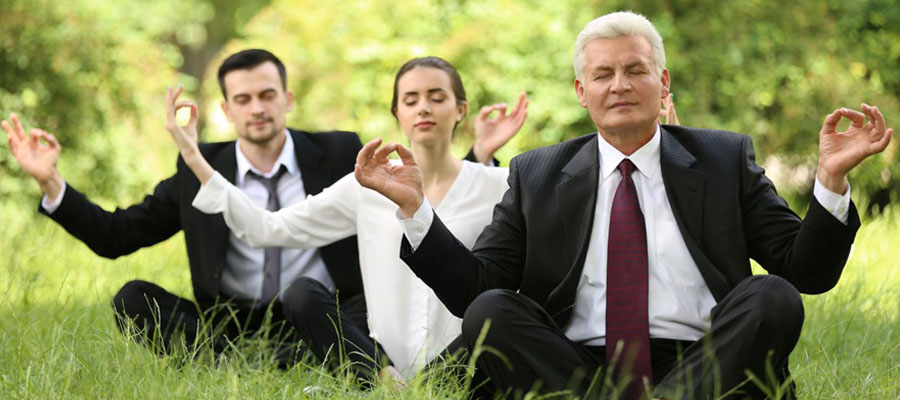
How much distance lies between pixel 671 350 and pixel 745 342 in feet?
1.17

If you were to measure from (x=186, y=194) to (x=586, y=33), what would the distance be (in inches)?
93.3

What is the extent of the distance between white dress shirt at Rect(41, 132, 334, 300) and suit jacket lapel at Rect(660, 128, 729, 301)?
77.2 inches

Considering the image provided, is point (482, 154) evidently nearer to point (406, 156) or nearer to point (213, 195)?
point (213, 195)

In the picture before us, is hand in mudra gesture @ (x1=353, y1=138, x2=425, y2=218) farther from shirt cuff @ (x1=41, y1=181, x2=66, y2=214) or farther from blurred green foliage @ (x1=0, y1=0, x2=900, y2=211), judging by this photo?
blurred green foliage @ (x1=0, y1=0, x2=900, y2=211)

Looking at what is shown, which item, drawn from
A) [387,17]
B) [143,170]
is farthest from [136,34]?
[387,17]

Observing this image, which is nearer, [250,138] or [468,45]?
[250,138]

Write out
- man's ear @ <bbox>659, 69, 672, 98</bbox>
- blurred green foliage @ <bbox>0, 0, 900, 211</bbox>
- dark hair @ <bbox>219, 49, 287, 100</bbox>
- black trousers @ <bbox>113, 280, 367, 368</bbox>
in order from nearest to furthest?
man's ear @ <bbox>659, 69, 672, 98</bbox> → black trousers @ <bbox>113, 280, 367, 368</bbox> → dark hair @ <bbox>219, 49, 287, 100</bbox> → blurred green foliage @ <bbox>0, 0, 900, 211</bbox>

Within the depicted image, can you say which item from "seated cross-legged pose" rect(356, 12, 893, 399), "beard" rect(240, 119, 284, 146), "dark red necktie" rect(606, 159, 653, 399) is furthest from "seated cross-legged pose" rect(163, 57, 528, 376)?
"dark red necktie" rect(606, 159, 653, 399)

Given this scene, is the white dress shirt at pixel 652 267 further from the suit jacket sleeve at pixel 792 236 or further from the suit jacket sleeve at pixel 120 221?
the suit jacket sleeve at pixel 120 221

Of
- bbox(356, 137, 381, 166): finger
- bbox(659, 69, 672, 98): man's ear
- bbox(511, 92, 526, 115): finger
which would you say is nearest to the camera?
bbox(356, 137, 381, 166): finger

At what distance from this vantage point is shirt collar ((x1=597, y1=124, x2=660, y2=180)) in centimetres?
377

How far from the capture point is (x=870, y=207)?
11.2 metres

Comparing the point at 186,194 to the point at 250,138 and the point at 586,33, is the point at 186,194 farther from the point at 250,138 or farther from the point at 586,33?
the point at 586,33

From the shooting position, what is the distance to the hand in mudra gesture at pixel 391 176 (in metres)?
3.60
